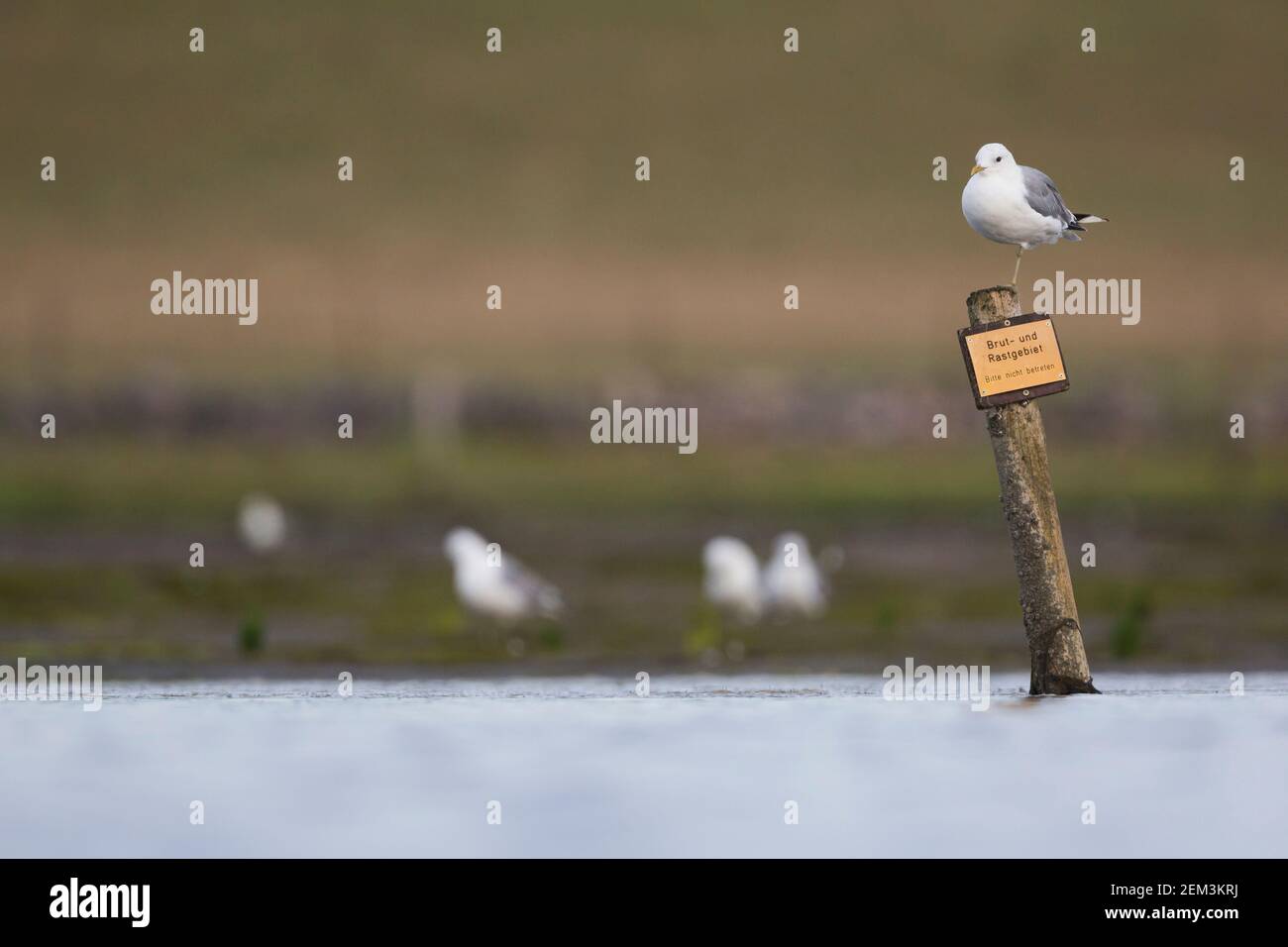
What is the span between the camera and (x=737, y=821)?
36.4 ft

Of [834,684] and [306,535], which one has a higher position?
[306,535]

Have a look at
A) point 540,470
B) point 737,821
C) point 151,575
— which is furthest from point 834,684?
point 540,470

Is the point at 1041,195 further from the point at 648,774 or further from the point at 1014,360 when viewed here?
the point at 648,774

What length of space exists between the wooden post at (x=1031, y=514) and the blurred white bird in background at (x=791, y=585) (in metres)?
6.74

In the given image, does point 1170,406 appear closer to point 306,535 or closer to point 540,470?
point 540,470

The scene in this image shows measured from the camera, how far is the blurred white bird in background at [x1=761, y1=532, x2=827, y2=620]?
2011 centimetres

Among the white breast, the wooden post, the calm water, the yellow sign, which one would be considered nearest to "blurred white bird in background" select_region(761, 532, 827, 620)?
the calm water

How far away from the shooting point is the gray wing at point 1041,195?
42.2ft

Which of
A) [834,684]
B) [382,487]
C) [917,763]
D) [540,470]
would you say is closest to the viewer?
[917,763]

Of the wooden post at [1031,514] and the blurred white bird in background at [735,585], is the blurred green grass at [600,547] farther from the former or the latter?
the wooden post at [1031,514]

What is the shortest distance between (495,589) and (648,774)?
6.68 metres

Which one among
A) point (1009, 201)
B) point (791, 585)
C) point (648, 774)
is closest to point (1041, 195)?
point (1009, 201)

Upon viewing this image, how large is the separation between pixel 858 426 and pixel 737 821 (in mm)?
32165
